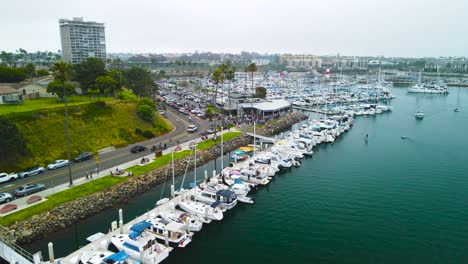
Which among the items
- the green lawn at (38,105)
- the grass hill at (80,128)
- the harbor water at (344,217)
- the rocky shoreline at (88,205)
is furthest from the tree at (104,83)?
the harbor water at (344,217)

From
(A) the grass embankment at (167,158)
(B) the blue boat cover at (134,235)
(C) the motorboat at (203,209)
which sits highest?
(A) the grass embankment at (167,158)

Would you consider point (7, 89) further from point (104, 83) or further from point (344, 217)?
point (344, 217)

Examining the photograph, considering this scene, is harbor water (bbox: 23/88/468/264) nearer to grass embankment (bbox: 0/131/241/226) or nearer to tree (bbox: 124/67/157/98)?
grass embankment (bbox: 0/131/241/226)

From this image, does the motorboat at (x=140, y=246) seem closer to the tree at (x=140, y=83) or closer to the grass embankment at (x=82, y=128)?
the grass embankment at (x=82, y=128)

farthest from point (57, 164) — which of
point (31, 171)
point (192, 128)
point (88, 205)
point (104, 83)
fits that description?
A: point (104, 83)

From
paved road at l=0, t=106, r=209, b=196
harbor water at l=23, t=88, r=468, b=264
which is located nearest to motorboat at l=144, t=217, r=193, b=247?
harbor water at l=23, t=88, r=468, b=264

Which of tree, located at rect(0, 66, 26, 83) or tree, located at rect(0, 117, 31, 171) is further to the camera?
tree, located at rect(0, 66, 26, 83)
